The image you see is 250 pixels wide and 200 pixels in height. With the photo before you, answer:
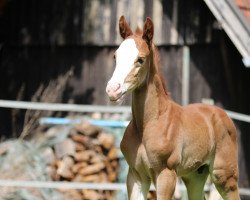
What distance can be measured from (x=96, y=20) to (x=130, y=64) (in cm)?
600

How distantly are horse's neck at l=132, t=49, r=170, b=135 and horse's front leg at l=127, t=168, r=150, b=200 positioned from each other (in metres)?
0.27

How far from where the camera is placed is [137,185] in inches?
173

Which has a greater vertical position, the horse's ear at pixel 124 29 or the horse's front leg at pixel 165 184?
the horse's ear at pixel 124 29

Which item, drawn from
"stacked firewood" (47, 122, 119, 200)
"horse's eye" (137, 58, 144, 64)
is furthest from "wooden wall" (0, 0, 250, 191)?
"horse's eye" (137, 58, 144, 64)

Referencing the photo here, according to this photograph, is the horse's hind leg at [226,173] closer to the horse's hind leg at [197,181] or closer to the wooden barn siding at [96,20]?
the horse's hind leg at [197,181]

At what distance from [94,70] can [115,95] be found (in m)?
6.20

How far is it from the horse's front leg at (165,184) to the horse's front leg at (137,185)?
147mm

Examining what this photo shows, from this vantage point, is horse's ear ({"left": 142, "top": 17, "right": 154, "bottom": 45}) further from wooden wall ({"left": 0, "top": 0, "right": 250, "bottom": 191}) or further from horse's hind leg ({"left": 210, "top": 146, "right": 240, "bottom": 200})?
wooden wall ({"left": 0, "top": 0, "right": 250, "bottom": 191})

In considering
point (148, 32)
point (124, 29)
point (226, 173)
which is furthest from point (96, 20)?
point (148, 32)

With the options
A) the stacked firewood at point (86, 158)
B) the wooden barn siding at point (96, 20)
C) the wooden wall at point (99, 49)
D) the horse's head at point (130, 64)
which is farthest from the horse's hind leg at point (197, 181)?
the wooden barn siding at point (96, 20)

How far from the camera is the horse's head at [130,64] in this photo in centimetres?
401

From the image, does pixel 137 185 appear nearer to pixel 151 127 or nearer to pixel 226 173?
pixel 151 127

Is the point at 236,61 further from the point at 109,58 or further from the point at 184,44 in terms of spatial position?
the point at 109,58

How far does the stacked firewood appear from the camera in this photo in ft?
24.6
